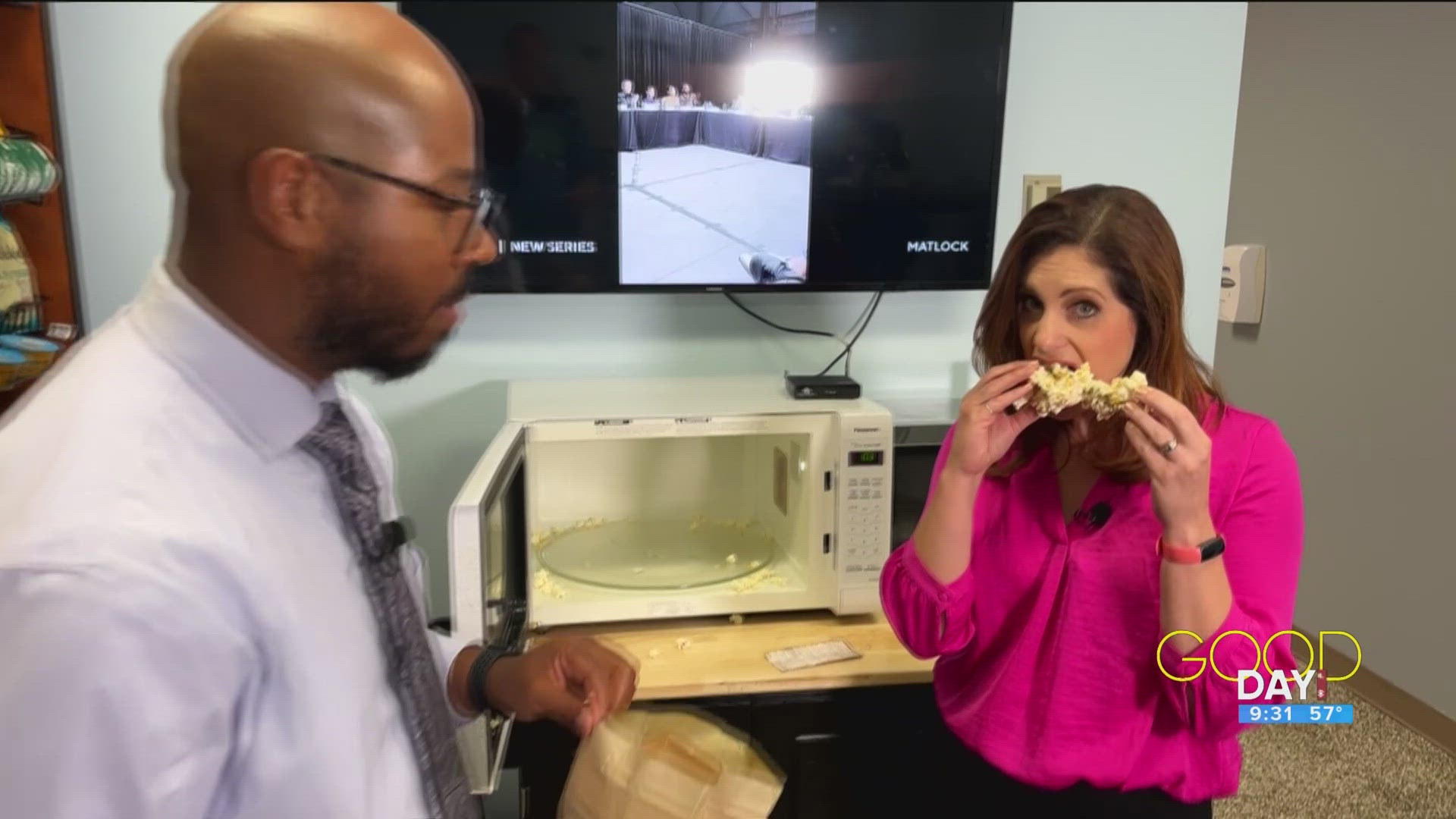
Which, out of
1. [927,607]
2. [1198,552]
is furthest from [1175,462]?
[927,607]

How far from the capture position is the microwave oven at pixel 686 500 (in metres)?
1.11

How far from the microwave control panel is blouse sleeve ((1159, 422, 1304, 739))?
1.32 feet

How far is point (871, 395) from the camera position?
1.44 m

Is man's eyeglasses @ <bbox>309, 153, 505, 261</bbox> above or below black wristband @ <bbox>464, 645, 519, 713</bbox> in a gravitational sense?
above

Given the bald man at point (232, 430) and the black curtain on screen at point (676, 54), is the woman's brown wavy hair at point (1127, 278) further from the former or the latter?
the bald man at point (232, 430)

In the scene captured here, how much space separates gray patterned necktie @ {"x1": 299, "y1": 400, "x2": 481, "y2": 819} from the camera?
38cm

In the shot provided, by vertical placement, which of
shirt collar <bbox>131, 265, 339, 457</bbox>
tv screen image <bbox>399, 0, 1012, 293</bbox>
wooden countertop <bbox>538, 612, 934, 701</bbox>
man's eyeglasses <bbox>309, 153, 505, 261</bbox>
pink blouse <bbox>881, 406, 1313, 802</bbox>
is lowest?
wooden countertop <bbox>538, 612, 934, 701</bbox>

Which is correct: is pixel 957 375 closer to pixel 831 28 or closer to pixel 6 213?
pixel 831 28

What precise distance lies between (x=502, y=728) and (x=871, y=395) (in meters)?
0.92

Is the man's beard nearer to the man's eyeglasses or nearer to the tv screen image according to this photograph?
the man's eyeglasses

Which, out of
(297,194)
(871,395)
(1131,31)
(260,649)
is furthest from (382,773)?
(871,395)

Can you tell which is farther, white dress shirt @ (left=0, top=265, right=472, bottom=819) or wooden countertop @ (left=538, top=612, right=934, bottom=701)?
wooden countertop @ (left=538, top=612, right=934, bottom=701)

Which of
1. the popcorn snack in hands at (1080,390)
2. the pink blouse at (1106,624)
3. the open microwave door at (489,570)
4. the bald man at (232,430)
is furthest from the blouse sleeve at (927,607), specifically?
the bald man at (232,430)

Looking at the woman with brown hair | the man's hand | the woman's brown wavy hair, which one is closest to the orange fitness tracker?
the woman with brown hair
